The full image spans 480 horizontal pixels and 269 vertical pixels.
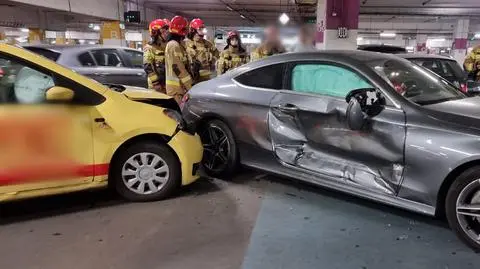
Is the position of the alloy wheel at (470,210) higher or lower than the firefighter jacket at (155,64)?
lower

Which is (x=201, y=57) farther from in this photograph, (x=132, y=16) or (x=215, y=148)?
(x=132, y=16)

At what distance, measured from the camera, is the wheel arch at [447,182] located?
296 cm

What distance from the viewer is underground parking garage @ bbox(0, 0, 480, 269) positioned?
3051 millimetres

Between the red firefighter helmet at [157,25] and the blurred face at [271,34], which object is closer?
the red firefighter helmet at [157,25]

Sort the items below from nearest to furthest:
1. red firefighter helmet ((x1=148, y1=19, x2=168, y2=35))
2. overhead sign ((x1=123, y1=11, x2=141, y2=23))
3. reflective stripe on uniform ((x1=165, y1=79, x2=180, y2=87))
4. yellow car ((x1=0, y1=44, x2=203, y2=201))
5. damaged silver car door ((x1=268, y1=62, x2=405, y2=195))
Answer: damaged silver car door ((x1=268, y1=62, x2=405, y2=195))
yellow car ((x1=0, y1=44, x2=203, y2=201))
reflective stripe on uniform ((x1=165, y1=79, x2=180, y2=87))
red firefighter helmet ((x1=148, y1=19, x2=168, y2=35))
overhead sign ((x1=123, y1=11, x2=141, y2=23))

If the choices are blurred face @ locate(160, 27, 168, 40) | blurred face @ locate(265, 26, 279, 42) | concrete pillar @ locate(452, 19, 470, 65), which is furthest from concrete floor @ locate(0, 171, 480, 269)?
concrete pillar @ locate(452, 19, 470, 65)

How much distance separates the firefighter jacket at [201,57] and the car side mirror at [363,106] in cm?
395

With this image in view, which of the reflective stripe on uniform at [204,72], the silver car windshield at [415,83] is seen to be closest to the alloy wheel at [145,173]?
the silver car windshield at [415,83]

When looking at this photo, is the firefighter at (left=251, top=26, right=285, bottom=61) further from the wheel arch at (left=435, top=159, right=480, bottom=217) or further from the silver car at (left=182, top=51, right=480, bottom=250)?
the wheel arch at (left=435, top=159, right=480, bottom=217)

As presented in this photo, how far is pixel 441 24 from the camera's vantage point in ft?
108

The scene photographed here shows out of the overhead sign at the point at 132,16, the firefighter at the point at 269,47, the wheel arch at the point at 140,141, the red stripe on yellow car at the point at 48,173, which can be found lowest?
the red stripe on yellow car at the point at 48,173

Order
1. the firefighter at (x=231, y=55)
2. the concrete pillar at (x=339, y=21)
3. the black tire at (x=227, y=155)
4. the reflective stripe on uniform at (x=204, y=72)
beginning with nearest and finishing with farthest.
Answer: the black tire at (x=227, y=155), the reflective stripe on uniform at (x=204, y=72), the firefighter at (x=231, y=55), the concrete pillar at (x=339, y=21)

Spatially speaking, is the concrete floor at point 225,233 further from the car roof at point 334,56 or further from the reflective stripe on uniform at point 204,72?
the reflective stripe on uniform at point 204,72

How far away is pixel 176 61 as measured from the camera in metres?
5.93
